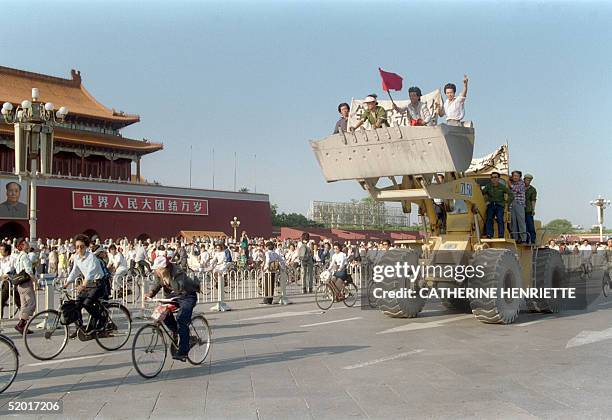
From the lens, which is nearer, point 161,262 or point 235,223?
point 161,262

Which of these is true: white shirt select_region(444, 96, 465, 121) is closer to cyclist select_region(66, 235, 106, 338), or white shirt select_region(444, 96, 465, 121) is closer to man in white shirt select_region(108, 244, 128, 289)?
cyclist select_region(66, 235, 106, 338)

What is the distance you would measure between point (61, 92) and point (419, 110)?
38714 millimetres

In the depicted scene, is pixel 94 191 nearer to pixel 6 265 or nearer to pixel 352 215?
pixel 6 265

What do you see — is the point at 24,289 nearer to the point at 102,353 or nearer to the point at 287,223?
the point at 102,353

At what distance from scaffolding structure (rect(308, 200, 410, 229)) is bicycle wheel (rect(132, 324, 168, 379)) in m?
61.3

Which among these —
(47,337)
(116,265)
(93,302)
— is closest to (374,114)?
(93,302)

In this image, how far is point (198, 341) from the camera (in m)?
7.66

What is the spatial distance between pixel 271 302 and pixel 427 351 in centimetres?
736

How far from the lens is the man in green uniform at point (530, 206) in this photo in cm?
1222

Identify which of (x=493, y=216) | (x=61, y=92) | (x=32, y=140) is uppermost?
(x=61, y=92)

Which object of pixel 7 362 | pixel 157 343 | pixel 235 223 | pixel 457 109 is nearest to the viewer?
pixel 7 362

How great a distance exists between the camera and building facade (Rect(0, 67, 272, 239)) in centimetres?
3656

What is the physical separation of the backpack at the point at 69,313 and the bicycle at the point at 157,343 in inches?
70.4

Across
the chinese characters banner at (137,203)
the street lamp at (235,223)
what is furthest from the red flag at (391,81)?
the street lamp at (235,223)
